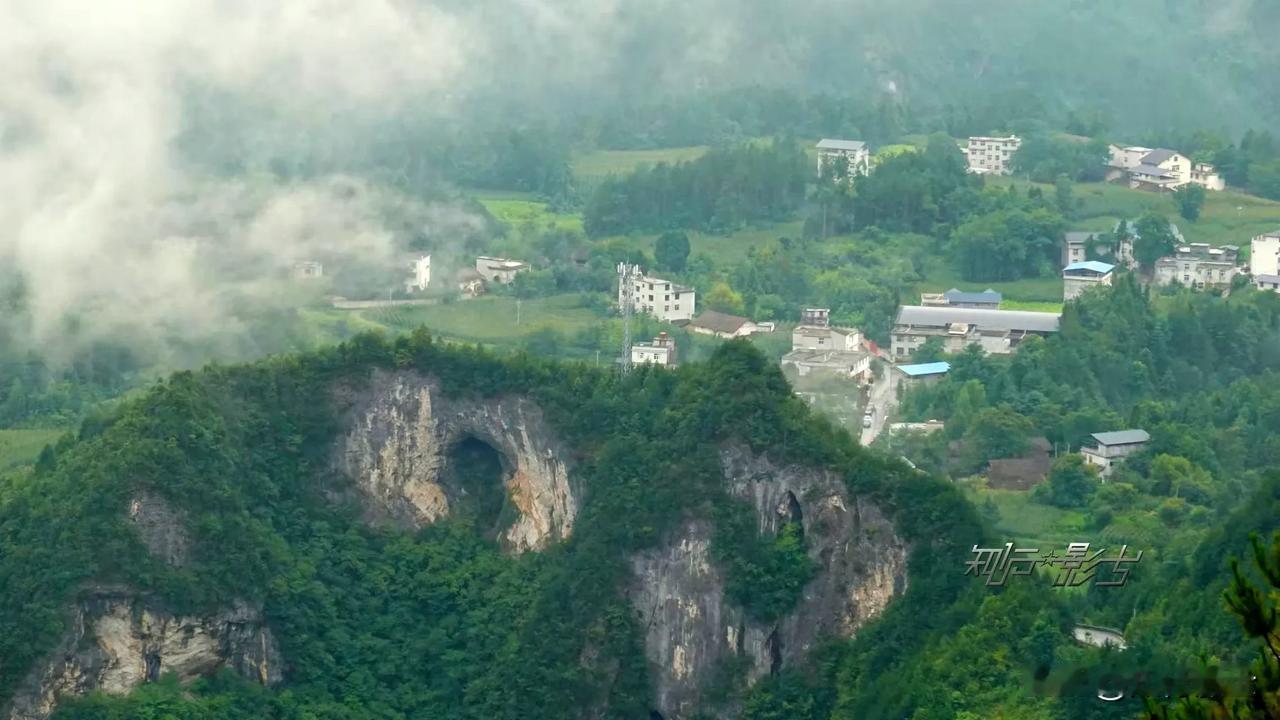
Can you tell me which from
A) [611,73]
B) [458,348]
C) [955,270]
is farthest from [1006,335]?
[611,73]

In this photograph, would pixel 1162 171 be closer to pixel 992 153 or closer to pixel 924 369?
pixel 992 153

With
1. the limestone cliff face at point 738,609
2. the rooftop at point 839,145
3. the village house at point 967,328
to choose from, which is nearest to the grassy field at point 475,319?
the village house at point 967,328

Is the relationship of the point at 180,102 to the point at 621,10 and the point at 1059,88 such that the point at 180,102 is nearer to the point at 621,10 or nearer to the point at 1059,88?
the point at 621,10

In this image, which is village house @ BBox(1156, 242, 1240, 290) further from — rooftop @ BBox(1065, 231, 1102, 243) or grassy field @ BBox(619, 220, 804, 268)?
grassy field @ BBox(619, 220, 804, 268)

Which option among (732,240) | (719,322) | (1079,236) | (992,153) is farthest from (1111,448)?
(992,153)

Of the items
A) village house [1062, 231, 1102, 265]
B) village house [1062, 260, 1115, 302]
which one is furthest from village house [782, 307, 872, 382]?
village house [1062, 231, 1102, 265]

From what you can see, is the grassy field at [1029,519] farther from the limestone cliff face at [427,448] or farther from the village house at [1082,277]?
the village house at [1082,277]

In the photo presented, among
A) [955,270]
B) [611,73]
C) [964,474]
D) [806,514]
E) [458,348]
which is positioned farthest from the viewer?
[611,73]
